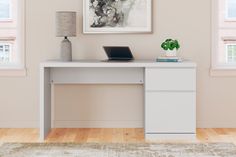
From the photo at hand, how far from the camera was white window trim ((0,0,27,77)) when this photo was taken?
17.0 ft

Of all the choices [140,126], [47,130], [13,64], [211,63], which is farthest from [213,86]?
[13,64]

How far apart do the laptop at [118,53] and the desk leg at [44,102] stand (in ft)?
2.03

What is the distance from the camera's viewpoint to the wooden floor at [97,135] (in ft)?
15.2

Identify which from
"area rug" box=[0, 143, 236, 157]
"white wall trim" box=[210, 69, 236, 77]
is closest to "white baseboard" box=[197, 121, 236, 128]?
"white wall trim" box=[210, 69, 236, 77]

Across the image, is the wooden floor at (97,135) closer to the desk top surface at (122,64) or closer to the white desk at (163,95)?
the white desk at (163,95)

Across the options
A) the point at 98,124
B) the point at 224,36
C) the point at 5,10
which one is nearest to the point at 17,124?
the point at 98,124

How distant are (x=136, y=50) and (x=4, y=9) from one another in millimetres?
1480

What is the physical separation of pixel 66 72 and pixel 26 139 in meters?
0.77

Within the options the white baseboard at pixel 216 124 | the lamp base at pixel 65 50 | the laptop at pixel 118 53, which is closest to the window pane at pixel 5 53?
the lamp base at pixel 65 50

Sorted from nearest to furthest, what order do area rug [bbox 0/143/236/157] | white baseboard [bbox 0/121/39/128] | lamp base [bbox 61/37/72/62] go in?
area rug [bbox 0/143/236/157]
lamp base [bbox 61/37/72/62]
white baseboard [bbox 0/121/39/128]

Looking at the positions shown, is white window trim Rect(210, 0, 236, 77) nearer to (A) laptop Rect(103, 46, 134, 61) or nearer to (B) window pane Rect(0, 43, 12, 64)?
(A) laptop Rect(103, 46, 134, 61)

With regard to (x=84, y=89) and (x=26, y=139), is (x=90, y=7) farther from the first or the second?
(x=26, y=139)

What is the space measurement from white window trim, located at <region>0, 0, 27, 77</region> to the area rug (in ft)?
3.43

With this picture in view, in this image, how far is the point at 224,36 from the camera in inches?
209
